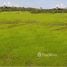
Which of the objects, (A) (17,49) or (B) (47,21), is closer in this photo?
(A) (17,49)

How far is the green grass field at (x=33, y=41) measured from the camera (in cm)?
905

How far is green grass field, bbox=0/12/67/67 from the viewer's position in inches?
356

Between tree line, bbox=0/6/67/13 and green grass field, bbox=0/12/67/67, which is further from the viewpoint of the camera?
tree line, bbox=0/6/67/13

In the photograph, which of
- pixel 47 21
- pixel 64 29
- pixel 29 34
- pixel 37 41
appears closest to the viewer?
pixel 37 41

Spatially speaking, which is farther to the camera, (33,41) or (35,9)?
(35,9)

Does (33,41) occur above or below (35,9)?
below

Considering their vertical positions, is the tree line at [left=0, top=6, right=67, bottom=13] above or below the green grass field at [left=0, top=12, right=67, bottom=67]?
above

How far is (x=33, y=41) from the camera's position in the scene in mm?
10906

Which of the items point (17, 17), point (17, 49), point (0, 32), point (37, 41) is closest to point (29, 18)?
point (17, 17)

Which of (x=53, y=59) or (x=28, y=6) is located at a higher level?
(x=28, y=6)

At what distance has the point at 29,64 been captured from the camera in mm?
8797

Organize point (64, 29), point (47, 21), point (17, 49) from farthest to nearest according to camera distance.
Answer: point (47, 21) → point (64, 29) → point (17, 49)

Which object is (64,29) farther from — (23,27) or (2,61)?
(2,61)

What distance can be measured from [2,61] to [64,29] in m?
4.96
